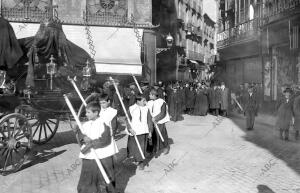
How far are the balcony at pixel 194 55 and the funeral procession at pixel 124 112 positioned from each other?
582 inches

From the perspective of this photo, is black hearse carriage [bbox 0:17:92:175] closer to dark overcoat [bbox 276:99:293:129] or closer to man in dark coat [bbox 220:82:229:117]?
dark overcoat [bbox 276:99:293:129]

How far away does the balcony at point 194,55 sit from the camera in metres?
38.5

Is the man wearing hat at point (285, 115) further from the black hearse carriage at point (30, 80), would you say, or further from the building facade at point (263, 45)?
the black hearse carriage at point (30, 80)

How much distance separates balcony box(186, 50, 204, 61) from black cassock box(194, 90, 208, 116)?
17954 millimetres

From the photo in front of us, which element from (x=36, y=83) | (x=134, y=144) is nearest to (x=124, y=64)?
(x=36, y=83)

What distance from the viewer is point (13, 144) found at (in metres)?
7.05

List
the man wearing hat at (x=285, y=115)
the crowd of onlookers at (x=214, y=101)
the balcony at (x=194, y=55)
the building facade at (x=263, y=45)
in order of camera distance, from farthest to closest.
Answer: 1. the balcony at (x=194, y=55)
2. the building facade at (x=263, y=45)
3. the crowd of onlookers at (x=214, y=101)
4. the man wearing hat at (x=285, y=115)

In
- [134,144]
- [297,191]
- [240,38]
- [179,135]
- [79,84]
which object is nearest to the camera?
[297,191]

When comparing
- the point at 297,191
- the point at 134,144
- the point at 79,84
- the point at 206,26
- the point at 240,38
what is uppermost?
the point at 206,26

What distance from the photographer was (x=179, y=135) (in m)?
12.3

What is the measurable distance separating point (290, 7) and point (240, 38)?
7351 mm

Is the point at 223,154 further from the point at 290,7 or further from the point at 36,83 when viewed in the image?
the point at 290,7

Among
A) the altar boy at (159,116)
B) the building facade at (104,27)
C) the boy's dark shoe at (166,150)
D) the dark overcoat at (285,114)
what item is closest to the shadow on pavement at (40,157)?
the altar boy at (159,116)

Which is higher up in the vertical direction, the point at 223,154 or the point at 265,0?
the point at 265,0
